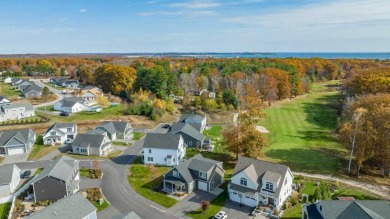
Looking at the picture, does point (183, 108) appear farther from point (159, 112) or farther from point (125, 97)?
point (125, 97)

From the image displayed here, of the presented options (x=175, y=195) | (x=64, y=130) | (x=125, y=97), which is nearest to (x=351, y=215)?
(x=175, y=195)

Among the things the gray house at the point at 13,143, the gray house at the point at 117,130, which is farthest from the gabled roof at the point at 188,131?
the gray house at the point at 13,143

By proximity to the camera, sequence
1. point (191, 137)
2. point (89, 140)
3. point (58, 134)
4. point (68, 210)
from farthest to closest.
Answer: point (58, 134) → point (191, 137) → point (89, 140) → point (68, 210)

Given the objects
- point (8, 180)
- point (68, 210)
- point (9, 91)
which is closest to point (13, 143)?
point (8, 180)

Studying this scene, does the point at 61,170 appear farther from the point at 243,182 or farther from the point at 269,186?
the point at 269,186

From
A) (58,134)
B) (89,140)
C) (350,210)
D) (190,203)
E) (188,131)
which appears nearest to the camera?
(350,210)

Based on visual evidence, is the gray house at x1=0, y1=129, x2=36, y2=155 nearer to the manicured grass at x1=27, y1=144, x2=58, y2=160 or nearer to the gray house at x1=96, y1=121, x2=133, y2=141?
the manicured grass at x1=27, y1=144, x2=58, y2=160
